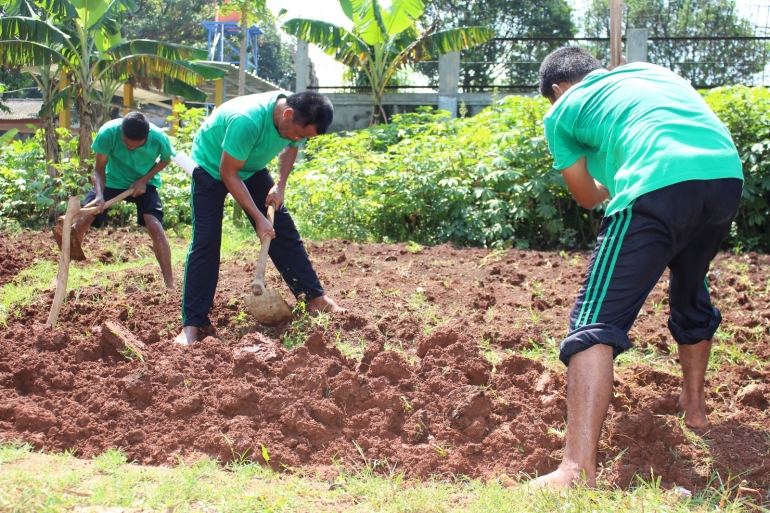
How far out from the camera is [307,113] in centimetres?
426

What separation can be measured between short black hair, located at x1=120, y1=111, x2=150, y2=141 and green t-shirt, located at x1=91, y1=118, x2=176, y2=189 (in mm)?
124

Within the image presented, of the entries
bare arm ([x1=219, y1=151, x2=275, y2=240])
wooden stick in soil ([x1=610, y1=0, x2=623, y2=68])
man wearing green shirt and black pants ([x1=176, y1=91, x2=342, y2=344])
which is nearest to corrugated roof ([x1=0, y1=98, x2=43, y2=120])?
wooden stick in soil ([x1=610, y1=0, x2=623, y2=68])

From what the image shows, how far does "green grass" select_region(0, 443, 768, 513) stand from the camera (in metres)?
2.48

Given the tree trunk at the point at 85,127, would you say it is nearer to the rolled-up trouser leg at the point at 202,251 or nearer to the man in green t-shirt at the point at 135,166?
the man in green t-shirt at the point at 135,166

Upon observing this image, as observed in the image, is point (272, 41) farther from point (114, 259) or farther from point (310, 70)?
point (114, 259)

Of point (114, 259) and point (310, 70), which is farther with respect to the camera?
point (310, 70)

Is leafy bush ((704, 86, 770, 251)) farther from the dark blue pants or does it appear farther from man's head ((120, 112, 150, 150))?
man's head ((120, 112, 150, 150))

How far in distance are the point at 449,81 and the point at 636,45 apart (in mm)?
3429

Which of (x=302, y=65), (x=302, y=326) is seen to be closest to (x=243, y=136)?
(x=302, y=326)

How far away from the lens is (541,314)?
5.16 meters

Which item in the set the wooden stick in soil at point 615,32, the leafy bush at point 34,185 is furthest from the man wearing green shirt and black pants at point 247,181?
the leafy bush at point 34,185

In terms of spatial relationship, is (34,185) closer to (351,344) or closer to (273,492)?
(351,344)

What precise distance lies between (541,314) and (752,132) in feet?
16.1

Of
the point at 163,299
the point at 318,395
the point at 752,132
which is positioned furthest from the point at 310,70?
the point at 318,395
